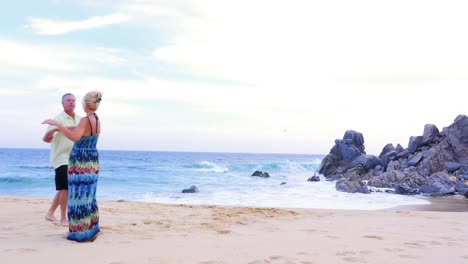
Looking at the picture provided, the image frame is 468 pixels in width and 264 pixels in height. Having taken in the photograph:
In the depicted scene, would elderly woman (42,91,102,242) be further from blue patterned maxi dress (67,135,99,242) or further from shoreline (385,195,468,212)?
shoreline (385,195,468,212)

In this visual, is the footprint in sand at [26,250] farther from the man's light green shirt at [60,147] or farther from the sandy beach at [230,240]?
the man's light green shirt at [60,147]

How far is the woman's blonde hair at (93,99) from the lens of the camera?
204 inches

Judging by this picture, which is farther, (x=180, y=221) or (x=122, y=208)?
(x=122, y=208)

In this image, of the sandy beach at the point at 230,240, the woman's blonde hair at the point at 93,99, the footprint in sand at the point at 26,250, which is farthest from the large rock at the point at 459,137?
the footprint in sand at the point at 26,250

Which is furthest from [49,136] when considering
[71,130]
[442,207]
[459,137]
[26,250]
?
[459,137]

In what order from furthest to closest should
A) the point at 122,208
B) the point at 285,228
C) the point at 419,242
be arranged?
the point at 122,208, the point at 285,228, the point at 419,242

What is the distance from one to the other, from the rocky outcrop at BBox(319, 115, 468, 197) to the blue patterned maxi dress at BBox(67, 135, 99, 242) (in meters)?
17.2

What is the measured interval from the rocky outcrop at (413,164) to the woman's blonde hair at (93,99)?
1727 centimetres

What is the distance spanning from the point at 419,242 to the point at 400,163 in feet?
87.3

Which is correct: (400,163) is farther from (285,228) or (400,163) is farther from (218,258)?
(218,258)

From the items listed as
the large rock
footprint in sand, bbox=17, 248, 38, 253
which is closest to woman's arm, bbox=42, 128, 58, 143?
footprint in sand, bbox=17, 248, 38, 253

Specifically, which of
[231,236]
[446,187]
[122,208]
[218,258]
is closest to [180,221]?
[231,236]

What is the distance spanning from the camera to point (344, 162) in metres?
37.4

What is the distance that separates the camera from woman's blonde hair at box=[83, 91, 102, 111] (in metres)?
5.18
